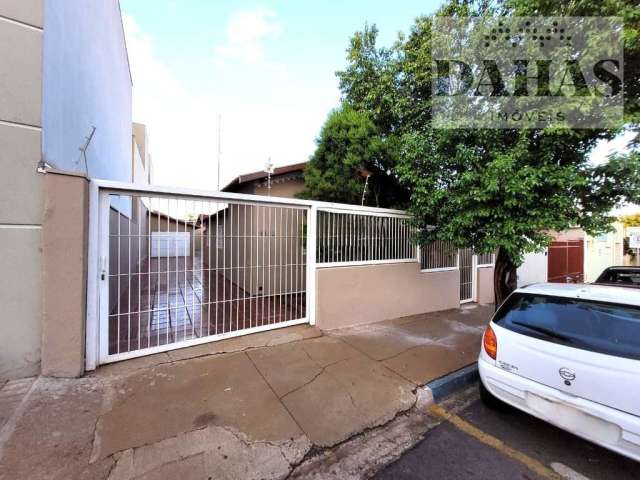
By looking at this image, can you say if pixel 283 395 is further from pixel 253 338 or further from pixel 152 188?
pixel 152 188

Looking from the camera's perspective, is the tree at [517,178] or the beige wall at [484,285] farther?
the beige wall at [484,285]

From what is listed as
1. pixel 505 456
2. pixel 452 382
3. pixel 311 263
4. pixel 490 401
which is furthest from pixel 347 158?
pixel 505 456

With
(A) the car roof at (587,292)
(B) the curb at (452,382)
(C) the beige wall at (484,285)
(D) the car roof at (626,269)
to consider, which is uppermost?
(A) the car roof at (587,292)

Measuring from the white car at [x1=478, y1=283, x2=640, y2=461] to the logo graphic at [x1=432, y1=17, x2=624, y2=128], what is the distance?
258cm

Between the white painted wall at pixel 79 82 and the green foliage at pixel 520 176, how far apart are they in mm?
5040

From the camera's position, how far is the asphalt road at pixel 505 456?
219 centimetres

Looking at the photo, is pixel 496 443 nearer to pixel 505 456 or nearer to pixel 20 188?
pixel 505 456

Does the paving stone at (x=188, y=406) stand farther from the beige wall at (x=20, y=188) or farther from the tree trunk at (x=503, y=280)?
the tree trunk at (x=503, y=280)

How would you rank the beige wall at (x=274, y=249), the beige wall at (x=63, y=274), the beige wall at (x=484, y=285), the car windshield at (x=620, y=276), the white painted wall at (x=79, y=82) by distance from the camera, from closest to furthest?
the beige wall at (x=63, y=274) < the white painted wall at (x=79, y=82) < the beige wall at (x=274, y=249) < the car windshield at (x=620, y=276) < the beige wall at (x=484, y=285)

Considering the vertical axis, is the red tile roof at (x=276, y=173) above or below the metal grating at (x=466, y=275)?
above

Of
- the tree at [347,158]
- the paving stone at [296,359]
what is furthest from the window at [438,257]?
the paving stone at [296,359]

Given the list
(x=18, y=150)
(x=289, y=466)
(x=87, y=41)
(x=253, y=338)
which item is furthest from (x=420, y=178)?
(x=87, y=41)

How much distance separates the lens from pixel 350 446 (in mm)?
2449

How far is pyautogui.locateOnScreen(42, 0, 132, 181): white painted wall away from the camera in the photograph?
3.24 meters
